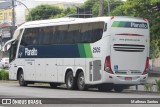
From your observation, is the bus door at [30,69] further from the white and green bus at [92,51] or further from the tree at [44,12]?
the tree at [44,12]

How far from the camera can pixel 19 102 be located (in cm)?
1789

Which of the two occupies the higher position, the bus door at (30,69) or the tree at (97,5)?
the tree at (97,5)

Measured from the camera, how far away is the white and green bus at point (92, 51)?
29.3 m

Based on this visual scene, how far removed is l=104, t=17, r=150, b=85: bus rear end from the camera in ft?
96.0

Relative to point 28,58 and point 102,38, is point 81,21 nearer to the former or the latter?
point 102,38

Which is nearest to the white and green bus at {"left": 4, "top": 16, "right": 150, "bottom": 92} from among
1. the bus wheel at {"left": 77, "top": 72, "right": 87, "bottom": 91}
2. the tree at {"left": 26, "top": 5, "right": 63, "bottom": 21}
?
the bus wheel at {"left": 77, "top": 72, "right": 87, "bottom": 91}

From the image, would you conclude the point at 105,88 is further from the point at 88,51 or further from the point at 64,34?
the point at 64,34

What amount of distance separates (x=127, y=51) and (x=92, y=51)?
182 cm

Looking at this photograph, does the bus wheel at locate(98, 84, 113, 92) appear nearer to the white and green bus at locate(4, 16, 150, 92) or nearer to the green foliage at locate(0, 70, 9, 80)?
the white and green bus at locate(4, 16, 150, 92)

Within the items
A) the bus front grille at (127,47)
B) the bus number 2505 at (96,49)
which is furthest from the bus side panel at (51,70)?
the bus front grille at (127,47)

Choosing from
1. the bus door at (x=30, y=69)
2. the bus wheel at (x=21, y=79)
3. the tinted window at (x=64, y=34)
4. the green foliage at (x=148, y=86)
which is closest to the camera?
the tinted window at (x=64, y=34)

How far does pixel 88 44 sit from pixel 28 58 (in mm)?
6658

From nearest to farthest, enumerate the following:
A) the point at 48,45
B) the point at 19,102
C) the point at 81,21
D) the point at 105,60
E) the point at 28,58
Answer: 1. the point at 19,102
2. the point at 105,60
3. the point at 81,21
4. the point at 48,45
5. the point at 28,58

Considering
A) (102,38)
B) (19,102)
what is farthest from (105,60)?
(19,102)
